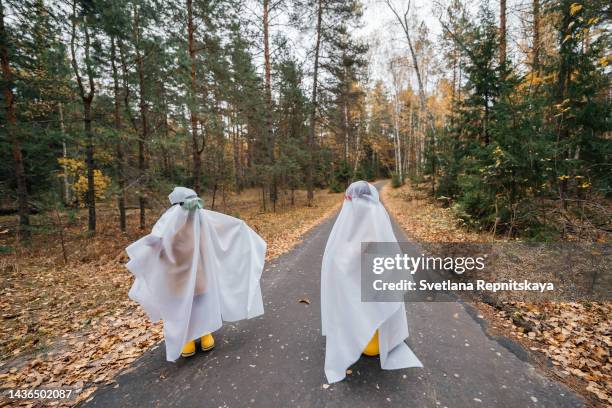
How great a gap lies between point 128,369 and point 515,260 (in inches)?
284

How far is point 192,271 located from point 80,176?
15.1 metres

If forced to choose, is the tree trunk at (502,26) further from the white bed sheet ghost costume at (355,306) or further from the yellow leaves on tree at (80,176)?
the yellow leaves on tree at (80,176)

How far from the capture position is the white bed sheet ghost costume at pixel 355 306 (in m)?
2.68

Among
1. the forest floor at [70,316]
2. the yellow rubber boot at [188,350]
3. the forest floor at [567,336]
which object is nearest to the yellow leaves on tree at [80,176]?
the forest floor at [70,316]

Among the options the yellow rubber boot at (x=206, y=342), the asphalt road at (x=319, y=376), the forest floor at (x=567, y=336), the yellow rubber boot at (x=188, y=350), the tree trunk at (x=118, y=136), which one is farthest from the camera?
the tree trunk at (x=118, y=136)

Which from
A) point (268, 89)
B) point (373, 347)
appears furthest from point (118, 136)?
point (373, 347)

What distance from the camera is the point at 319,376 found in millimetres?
2766

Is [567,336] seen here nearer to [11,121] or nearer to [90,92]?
[90,92]

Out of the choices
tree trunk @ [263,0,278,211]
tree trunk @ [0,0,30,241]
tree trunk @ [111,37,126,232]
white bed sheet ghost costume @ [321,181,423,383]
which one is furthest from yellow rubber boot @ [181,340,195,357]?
tree trunk @ [263,0,278,211]

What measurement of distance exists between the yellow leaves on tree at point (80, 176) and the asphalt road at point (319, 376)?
986 centimetres

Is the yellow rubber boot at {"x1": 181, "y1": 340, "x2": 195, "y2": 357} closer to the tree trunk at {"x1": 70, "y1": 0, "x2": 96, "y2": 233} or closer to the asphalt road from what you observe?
the asphalt road

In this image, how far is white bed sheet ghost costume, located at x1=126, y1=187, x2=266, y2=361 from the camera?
2.99m

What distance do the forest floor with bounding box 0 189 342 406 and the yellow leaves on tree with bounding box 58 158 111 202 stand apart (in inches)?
119

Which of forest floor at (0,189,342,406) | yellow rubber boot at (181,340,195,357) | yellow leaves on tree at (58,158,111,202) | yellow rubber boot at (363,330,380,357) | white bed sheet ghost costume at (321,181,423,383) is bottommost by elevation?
forest floor at (0,189,342,406)
